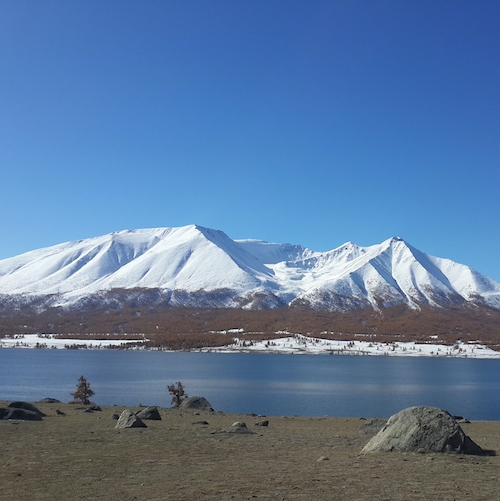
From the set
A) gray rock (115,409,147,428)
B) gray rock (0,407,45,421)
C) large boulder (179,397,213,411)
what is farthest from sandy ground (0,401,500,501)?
large boulder (179,397,213,411)

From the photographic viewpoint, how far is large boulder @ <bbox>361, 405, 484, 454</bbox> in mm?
17984

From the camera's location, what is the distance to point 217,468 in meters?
16.1

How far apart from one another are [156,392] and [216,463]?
58.3 meters

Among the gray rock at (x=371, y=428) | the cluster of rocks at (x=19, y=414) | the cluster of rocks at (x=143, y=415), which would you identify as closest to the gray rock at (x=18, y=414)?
the cluster of rocks at (x=19, y=414)

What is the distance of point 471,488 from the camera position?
496 inches

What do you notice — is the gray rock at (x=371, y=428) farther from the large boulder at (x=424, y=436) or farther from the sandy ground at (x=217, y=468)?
the large boulder at (x=424, y=436)

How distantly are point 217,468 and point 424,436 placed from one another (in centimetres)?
762

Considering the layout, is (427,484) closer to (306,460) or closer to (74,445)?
A: (306,460)

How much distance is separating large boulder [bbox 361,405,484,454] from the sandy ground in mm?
709

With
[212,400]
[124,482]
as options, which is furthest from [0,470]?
[212,400]

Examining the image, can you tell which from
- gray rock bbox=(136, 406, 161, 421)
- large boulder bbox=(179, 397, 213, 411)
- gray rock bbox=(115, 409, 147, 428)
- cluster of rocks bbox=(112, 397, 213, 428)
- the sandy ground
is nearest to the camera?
the sandy ground

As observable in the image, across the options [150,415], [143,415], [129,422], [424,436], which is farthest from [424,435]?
[143,415]

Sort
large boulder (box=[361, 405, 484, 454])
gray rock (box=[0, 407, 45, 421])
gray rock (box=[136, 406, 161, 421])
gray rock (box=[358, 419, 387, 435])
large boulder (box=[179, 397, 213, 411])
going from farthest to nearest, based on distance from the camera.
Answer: large boulder (box=[179, 397, 213, 411])
gray rock (box=[136, 406, 161, 421])
gray rock (box=[0, 407, 45, 421])
gray rock (box=[358, 419, 387, 435])
large boulder (box=[361, 405, 484, 454])

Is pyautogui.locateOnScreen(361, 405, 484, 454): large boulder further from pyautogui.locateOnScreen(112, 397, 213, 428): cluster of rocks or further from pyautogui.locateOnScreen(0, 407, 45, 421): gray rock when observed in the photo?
pyautogui.locateOnScreen(0, 407, 45, 421): gray rock
